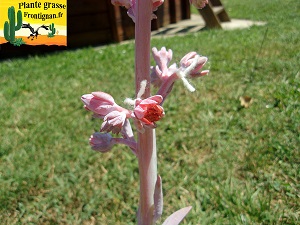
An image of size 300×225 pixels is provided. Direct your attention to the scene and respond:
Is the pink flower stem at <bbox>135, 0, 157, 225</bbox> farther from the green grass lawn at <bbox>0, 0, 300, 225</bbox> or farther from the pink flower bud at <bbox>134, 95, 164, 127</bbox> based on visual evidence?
the green grass lawn at <bbox>0, 0, 300, 225</bbox>

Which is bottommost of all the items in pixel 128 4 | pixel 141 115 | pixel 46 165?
pixel 46 165

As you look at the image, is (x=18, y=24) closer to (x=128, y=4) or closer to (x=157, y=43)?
(x=157, y=43)

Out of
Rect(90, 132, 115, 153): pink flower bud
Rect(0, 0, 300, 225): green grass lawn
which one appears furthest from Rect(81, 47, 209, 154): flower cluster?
Rect(0, 0, 300, 225): green grass lawn

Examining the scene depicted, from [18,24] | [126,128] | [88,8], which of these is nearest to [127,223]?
[126,128]

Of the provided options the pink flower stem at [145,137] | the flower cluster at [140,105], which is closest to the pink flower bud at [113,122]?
the flower cluster at [140,105]

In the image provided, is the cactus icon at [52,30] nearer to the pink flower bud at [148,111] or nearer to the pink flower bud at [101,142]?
the pink flower bud at [101,142]
